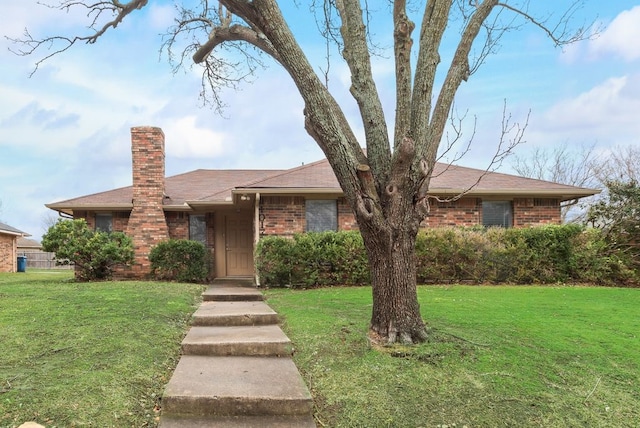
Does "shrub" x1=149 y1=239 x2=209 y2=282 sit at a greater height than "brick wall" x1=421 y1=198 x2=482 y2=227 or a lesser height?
lesser

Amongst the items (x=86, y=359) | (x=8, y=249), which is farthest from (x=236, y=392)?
(x=8, y=249)

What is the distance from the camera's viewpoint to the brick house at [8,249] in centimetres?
2292

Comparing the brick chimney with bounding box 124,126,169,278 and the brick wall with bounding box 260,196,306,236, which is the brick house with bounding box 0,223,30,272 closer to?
the brick chimney with bounding box 124,126,169,278

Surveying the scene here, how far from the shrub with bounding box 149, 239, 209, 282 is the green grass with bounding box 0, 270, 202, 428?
16.4 feet

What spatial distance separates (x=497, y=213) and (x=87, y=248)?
11.8m

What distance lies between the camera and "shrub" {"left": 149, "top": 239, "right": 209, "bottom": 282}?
12.4 meters

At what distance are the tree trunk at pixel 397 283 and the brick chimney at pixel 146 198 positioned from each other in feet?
32.7

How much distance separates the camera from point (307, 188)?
11688 millimetres

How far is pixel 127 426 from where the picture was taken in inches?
129

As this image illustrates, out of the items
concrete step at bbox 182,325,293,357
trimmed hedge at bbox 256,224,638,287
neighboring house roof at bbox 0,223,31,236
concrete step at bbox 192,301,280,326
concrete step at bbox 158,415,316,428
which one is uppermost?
neighboring house roof at bbox 0,223,31,236

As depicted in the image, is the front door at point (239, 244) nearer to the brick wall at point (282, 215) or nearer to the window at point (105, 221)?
the brick wall at point (282, 215)

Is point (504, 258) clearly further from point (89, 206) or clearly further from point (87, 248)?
point (89, 206)

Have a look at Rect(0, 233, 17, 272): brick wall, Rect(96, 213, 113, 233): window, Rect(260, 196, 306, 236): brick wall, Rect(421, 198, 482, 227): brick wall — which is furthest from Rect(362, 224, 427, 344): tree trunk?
Rect(0, 233, 17, 272): brick wall

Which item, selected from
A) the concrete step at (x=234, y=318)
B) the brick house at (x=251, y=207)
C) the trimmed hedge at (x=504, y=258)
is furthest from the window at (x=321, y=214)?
the concrete step at (x=234, y=318)
